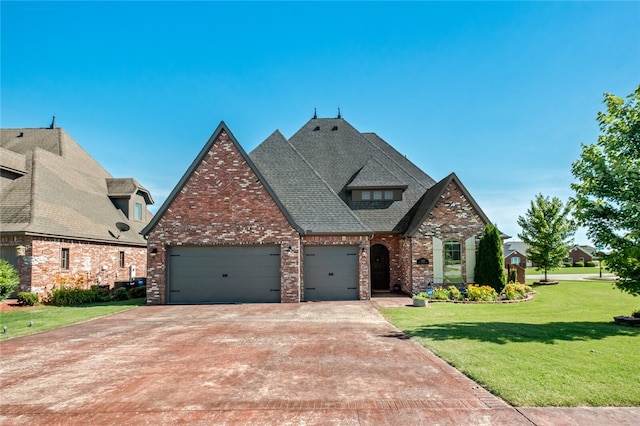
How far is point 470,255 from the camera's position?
19625 millimetres

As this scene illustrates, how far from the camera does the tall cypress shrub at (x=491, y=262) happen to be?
60.7 feet

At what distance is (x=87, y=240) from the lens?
810 inches

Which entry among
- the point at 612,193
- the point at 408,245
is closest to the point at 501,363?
the point at 612,193

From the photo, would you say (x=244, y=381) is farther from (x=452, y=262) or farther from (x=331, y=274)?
(x=452, y=262)

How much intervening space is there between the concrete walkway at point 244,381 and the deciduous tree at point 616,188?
23.1ft

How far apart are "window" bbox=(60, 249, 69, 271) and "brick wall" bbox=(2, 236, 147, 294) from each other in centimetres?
13

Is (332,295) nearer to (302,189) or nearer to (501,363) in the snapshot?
(302,189)

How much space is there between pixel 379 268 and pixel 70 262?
54.5ft

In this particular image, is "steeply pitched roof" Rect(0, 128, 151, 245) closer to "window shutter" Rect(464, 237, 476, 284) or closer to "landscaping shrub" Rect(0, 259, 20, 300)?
"landscaping shrub" Rect(0, 259, 20, 300)

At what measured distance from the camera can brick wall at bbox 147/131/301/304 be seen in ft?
56.6

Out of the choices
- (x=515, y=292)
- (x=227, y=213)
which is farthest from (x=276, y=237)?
(x=515, y=292)

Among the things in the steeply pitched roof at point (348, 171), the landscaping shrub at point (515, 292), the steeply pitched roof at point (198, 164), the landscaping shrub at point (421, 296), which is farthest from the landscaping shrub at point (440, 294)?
the steeply pitched roof at point (198, 164)

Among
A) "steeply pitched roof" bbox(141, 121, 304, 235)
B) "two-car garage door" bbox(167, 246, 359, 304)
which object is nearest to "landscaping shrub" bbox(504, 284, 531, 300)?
"steeply pitched roof" bbox(141, 121, 304, 235)

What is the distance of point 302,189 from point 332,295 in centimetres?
571
